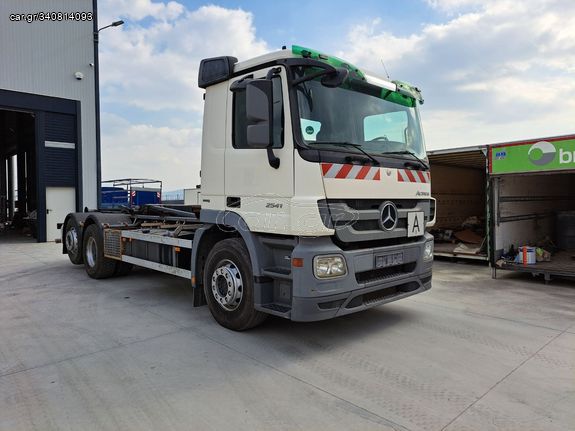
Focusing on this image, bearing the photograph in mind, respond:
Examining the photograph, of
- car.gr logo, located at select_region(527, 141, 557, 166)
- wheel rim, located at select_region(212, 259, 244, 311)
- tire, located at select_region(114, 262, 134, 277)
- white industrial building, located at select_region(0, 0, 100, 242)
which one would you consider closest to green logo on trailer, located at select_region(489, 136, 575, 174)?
car.gr logo, located at select_region(527, 141, 557, 166)

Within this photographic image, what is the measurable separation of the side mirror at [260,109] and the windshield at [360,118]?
289 mm

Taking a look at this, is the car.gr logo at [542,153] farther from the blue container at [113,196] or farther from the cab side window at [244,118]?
the blue container at [113,196]

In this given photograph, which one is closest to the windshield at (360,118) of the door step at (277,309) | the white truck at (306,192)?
the white truck at (306,192)

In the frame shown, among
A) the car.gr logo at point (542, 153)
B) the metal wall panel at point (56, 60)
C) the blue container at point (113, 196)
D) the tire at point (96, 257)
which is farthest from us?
the blue container at point (113, 196)

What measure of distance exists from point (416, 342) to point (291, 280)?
151cm

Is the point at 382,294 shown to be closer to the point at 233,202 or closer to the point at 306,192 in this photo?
the point at 306,192

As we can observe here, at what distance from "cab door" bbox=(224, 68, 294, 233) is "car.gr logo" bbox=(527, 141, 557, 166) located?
17.4ft

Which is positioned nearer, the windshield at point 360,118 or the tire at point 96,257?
the windshield at point 360,118

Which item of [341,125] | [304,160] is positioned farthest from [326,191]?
[341,125]

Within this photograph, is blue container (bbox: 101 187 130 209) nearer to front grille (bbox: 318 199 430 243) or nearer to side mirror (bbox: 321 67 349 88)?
front grille (bbox: 318 199 430 243)

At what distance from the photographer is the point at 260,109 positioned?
3688 millimetres

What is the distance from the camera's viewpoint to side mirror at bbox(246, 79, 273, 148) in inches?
145

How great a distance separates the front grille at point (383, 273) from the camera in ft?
13.3

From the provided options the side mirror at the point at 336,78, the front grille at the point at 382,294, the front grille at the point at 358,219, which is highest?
the side mirror at the point at 336,78
